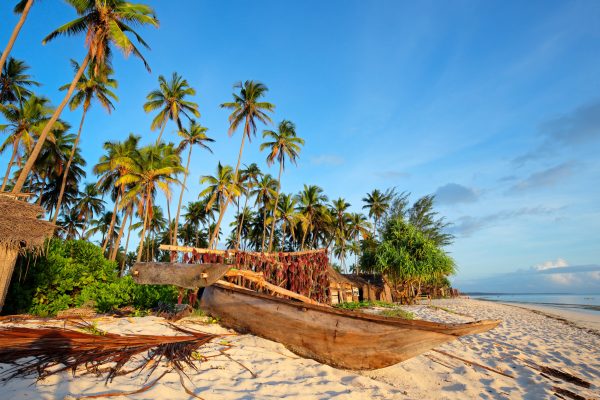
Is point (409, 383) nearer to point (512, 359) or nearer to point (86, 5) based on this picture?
point (512, 359)

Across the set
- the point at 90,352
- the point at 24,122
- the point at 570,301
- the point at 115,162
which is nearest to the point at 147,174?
the point at 115,162

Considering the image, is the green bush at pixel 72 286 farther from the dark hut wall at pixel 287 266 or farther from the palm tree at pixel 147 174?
the palm tree at pixel 147 174

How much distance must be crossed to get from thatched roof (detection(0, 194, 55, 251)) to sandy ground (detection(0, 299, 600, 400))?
2.76 meters

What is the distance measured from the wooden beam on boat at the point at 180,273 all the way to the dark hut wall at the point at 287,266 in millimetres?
1971

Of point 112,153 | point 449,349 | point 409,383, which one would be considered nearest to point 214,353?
point 409,383

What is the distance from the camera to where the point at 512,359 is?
652cm

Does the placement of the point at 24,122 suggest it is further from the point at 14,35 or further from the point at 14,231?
the point at 14,231

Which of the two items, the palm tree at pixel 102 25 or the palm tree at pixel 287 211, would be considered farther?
the palm tree at pixel 287 211

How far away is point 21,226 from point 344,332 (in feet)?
25.5

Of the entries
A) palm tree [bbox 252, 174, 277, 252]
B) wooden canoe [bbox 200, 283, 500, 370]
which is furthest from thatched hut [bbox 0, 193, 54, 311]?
palm tree [bbox 252, 174, 277, 252]

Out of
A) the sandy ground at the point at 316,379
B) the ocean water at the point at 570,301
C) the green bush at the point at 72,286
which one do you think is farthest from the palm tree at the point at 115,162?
the ocean water at the point at 570,301

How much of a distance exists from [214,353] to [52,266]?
737 cm

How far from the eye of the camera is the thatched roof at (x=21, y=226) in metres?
7.09

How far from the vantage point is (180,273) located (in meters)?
6.58
